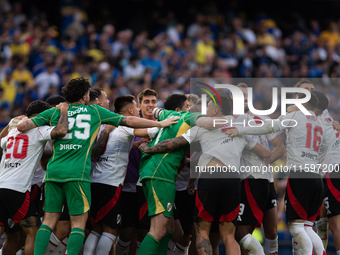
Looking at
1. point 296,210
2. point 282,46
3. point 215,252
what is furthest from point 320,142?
point 282,46

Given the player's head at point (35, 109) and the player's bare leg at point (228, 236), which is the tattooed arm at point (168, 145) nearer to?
the player's bare leg at point (228, 236)

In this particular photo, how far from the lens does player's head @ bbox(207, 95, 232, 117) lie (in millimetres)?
8203

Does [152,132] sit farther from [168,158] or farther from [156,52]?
[156,52]

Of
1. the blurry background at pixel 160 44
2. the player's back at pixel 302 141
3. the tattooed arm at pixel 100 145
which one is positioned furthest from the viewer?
the blurry background at pixel 160 44

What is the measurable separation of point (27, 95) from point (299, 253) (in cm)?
937

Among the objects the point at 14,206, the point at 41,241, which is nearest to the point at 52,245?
the point at 41,241

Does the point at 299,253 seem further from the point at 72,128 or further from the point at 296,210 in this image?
the point at 72,128

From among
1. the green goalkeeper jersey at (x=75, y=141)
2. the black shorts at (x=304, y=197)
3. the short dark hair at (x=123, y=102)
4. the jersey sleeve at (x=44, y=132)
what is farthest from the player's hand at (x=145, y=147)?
the black shorts at (x=304, y=197)

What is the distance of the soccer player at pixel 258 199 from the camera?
830 cm

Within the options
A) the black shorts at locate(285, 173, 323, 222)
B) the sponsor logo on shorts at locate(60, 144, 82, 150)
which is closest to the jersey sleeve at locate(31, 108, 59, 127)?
the sponsor logo on shorts at locate(60, 144, 82, 150)

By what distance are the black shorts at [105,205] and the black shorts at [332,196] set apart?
3.29 meters

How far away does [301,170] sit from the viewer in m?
8.31

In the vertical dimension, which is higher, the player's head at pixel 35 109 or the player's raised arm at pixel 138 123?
the player's head at pixel 35 109

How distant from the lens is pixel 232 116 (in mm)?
8375
